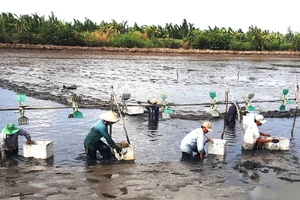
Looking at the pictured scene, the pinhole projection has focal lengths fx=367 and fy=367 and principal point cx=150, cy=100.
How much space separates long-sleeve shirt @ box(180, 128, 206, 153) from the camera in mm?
8258

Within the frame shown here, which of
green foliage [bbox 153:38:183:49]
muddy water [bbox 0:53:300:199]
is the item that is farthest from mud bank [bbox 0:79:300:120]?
green foliage [bbox 153:38:183:49]

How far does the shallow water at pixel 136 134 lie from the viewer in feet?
29.2

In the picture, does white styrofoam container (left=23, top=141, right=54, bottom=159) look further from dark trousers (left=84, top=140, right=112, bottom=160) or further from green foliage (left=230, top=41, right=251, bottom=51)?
green foliage (left=230, top=41, right=251, bottom=51)

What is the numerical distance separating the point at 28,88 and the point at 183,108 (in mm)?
8471

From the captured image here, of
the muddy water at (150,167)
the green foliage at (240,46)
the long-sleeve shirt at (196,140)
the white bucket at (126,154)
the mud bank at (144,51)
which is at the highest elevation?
the green foliage at (240,46)

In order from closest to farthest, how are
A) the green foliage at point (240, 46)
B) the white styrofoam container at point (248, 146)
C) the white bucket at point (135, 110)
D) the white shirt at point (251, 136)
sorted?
the white shirt at point (251, 136) < the white styrofoam container at point (248, 146) < the white bucket at point (135, 110) < the green foliage at point (240, 46)

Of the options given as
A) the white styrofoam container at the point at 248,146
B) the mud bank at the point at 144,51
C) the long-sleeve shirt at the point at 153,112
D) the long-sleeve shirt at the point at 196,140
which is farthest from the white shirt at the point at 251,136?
the mud bank at the point at 144,51

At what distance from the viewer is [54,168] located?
7.86 metres

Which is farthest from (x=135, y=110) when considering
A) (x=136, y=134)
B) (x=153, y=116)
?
(x=136, y=134)

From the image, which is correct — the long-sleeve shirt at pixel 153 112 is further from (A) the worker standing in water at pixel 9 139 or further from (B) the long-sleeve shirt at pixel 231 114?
(A) the worker standing in water at pixel 9 139

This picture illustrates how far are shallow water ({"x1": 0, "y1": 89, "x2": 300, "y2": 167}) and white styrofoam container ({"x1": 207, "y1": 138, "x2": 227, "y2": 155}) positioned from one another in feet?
0.56

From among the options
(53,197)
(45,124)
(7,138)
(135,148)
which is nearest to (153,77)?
(45,124)

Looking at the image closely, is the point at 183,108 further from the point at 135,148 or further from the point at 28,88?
the point at 28,88

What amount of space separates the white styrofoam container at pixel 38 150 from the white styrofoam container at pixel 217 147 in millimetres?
3848
